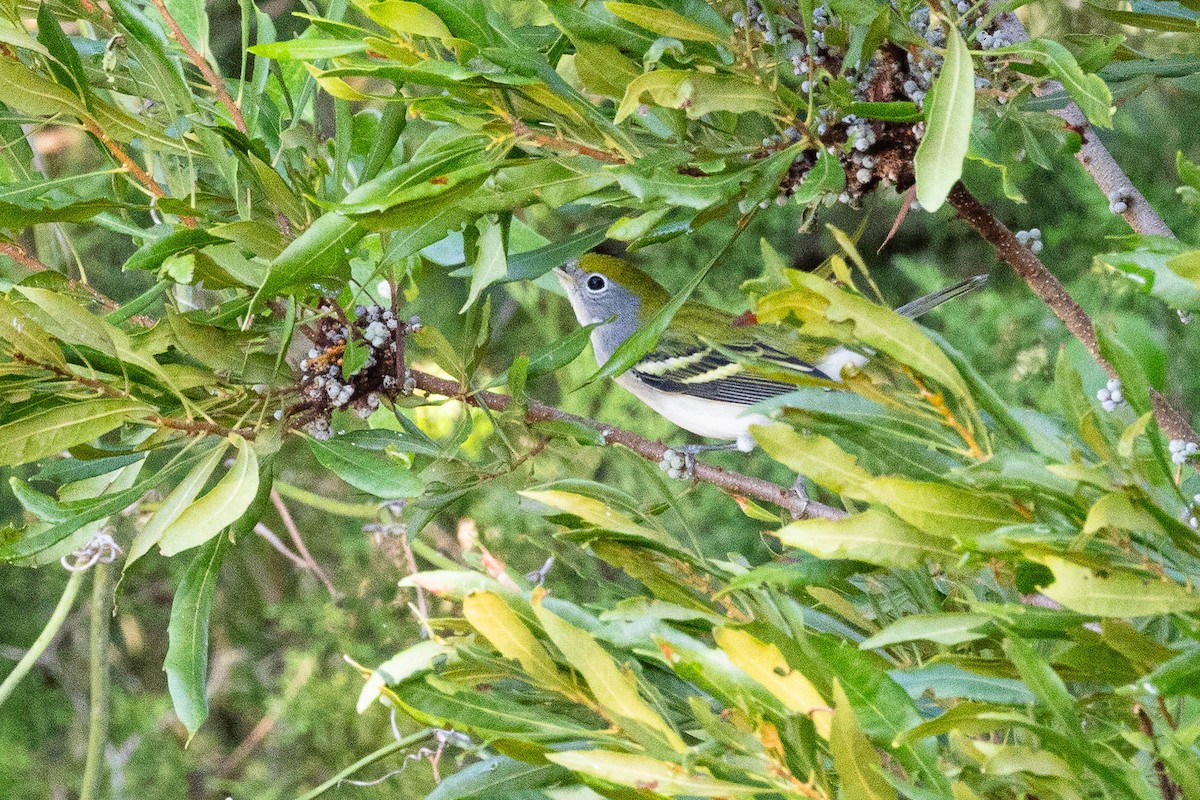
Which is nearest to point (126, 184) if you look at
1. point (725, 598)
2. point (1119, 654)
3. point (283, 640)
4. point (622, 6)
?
point (622, 6)

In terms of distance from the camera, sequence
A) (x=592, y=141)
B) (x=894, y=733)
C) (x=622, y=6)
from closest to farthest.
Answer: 1. (x=894, y=733)
2. (x=622, y=6)
3. (x=592, y=141)

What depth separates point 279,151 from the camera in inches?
46.9

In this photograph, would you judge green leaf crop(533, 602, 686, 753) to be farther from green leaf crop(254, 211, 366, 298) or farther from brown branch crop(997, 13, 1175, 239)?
brown branch crop(997, 13, 1175, 239)

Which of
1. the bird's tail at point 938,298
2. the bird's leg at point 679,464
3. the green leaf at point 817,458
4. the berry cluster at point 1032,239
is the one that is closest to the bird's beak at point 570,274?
the bird's tail at point 938,298

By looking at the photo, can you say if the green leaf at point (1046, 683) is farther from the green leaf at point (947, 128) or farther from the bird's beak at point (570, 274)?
the bird's beak at point (570, 274)

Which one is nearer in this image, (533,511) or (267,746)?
(533,511)

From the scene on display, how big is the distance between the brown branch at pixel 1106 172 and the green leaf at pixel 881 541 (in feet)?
2.11

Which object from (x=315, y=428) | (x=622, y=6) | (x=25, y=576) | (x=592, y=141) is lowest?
(x=25, y=576)

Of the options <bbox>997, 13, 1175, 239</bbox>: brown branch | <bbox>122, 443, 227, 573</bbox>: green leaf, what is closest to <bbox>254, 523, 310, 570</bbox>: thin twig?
<bbox>122, 443, 227, 573</bbox>: green leaf

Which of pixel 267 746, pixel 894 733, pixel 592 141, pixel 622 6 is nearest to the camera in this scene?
pixel 894 733

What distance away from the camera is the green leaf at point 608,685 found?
27.6 inches

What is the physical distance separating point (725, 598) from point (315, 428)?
1.75 ft

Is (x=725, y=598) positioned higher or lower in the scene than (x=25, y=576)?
higher

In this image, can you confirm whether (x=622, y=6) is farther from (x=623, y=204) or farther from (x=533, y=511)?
(x=533, y=511)
